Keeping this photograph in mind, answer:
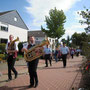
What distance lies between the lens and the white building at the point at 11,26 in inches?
950

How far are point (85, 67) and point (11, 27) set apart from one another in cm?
2371

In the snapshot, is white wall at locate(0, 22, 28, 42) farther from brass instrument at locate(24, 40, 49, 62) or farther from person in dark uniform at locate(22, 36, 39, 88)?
brass instrument at locate(24, 40, 49, 62)

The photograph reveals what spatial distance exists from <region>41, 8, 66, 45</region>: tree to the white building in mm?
6912

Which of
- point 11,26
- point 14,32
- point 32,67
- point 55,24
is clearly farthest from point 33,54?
point 14,32

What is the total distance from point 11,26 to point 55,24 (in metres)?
8.93

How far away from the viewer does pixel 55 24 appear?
83.6ft

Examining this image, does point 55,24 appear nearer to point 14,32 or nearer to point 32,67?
point 14,32

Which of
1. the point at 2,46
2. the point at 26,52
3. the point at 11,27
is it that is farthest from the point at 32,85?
the point at 11,27

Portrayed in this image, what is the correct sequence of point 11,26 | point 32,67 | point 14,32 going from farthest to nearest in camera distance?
point 14,32
point 11,26
point 32,67

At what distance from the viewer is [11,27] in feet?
86.4

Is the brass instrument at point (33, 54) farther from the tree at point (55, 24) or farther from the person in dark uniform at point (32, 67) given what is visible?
the tree at point (55, 24)

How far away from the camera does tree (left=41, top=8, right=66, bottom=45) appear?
25391 mm

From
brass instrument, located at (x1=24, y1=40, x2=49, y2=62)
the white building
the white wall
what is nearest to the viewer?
brass instrument, located at (x1=24, y1=40, x2=49, y2=62)

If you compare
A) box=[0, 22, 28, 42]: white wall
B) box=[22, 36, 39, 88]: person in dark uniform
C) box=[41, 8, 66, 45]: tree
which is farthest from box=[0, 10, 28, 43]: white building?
box=[22, 36, 39, 88]: person in dark uniform
